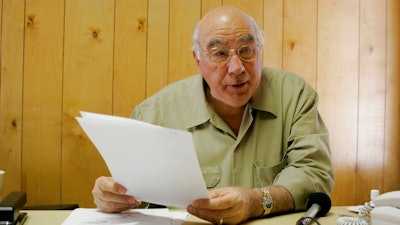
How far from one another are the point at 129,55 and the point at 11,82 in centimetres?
53

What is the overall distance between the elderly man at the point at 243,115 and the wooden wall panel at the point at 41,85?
0.64 meters

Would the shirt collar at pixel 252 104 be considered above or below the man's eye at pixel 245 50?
below

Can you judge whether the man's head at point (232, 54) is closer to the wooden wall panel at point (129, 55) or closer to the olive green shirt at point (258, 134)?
the olive green shirt at point (258, 134)

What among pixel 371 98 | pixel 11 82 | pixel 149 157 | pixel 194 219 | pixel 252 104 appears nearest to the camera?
pixel 149 157

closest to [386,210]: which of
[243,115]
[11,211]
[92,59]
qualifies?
[243,115]

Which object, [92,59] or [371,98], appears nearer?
[92,59]

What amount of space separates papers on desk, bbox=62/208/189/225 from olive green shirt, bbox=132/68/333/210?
0.36 m

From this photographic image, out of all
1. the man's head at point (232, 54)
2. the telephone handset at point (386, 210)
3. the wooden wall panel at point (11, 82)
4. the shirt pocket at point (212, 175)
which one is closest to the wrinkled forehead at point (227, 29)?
the man's head at point (232, 54)

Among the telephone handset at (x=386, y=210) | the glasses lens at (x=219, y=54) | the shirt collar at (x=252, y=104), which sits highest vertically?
the glasses lens at (x=219, y=54)

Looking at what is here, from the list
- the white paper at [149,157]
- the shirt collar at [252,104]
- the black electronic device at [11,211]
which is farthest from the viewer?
the shirt collar at [252,104]

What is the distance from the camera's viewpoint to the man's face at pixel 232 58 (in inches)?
56.4

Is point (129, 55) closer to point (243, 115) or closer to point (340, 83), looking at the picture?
point (243, 115)

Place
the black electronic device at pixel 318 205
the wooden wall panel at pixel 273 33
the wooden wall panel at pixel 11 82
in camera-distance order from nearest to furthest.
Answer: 1. the black electronic device at pixel 318 205
2. the wooden wall panel at pixel 11 82
3. the wooden wall panel at pixel 273 33

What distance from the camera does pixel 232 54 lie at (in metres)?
1.45
